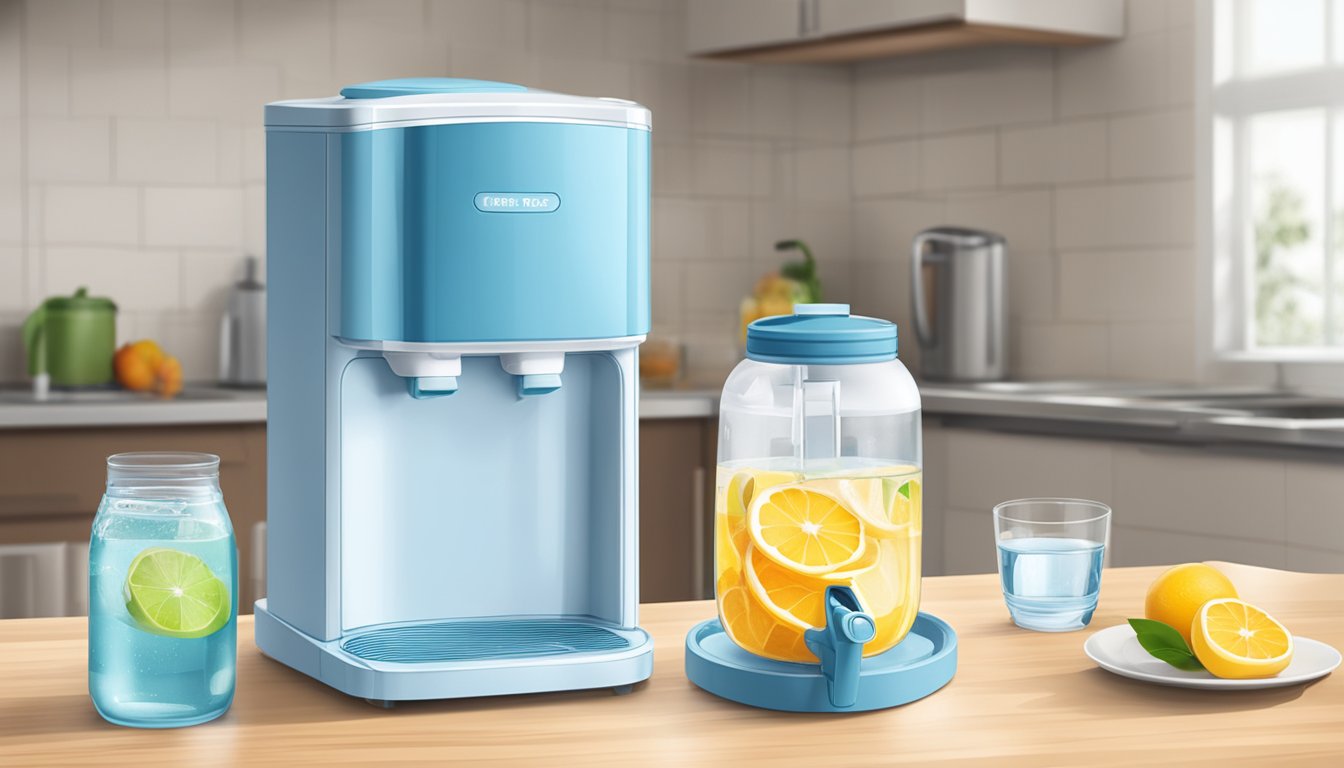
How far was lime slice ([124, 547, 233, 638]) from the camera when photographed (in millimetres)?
891

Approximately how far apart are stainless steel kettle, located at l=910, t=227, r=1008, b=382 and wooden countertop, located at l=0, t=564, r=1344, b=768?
2.07 meters

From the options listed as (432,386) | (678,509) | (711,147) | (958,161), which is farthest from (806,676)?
(711,147)

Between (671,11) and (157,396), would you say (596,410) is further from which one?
(671,11)

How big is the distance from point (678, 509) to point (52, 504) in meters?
1.15

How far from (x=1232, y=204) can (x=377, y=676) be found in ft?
8.02

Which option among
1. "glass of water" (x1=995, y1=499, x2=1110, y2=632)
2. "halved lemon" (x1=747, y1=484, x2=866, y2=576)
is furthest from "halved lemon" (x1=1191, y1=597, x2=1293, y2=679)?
"halved lemon" (x1=747, y1=484, x2=866, y2=576)

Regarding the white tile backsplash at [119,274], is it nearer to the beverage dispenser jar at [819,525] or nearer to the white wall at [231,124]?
the white wall at [231,124]

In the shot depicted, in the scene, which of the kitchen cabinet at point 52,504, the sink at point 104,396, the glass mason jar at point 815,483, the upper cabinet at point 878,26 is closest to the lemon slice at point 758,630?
the glass mason jar at point 815,483

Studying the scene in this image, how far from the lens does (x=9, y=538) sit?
250cm

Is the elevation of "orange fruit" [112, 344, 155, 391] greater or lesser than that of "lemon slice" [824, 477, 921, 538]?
greater

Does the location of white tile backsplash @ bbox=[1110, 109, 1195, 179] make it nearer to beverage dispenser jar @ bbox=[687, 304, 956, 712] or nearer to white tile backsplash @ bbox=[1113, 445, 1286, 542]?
white tile backsplash @ bbox=[1113, 445, 1286, 542]

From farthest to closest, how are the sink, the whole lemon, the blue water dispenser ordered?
1. the sink
2. the whole lemon
3. the blue water dispenser

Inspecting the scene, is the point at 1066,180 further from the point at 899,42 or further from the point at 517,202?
the point at 517,202

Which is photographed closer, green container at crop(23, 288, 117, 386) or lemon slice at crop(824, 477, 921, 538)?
lemon slice at crop(824, 477, 921, 538)
